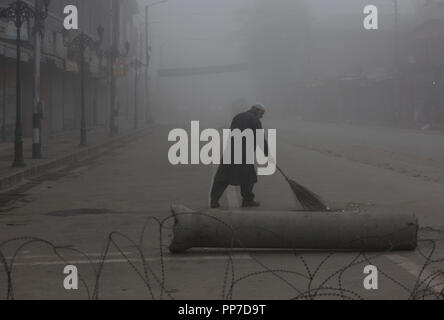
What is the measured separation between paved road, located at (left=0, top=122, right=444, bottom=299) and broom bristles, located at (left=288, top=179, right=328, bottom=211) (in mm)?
1125

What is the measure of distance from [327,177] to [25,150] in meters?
13.3

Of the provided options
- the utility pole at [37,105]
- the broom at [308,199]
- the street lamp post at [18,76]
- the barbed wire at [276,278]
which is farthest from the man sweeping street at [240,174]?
the utility pole at [37,105]

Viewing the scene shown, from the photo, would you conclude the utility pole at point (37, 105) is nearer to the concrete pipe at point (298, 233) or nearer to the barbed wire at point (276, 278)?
the barbed wire at point (276, 278)

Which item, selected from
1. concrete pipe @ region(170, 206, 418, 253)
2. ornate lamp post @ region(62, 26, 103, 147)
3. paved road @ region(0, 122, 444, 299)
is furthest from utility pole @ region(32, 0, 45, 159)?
concrete pipe @ region(170, 206, 418, 253)

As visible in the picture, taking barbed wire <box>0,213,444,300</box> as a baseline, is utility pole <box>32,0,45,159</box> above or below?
above

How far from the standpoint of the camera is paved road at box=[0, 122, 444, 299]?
275 inches

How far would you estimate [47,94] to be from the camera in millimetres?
39000

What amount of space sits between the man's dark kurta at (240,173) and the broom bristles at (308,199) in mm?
1947

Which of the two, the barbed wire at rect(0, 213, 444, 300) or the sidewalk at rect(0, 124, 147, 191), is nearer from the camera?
the barbed wire at rect(0, 213, 444, 300)

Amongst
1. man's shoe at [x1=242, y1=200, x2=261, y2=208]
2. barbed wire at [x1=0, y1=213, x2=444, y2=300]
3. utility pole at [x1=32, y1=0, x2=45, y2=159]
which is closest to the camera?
barbed wire at [x1=0, y1=213, x2=444, y2=300]

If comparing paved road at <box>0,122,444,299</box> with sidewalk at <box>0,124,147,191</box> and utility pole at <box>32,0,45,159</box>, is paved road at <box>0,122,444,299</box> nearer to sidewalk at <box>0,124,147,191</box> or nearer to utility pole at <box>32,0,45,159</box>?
sidewalk at <box>0,124,147,191</box>

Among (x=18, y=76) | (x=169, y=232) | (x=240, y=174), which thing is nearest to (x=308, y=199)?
(x=169, y=232)

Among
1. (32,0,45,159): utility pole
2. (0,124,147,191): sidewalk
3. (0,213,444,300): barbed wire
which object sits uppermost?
(32,0,45,159): utility pole

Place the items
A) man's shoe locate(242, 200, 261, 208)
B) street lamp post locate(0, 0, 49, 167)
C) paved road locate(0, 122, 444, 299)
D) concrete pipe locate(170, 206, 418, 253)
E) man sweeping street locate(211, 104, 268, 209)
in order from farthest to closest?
street lamp post locate(0, 0, 49, 167)
man's shoe locate(242, 200, 261, 208)
man sweeping street locate(211, 104, 268, 209)
concrete pipe locate(170, 206, 418, 253)
paved road locate(0, 122, 444, 299)
